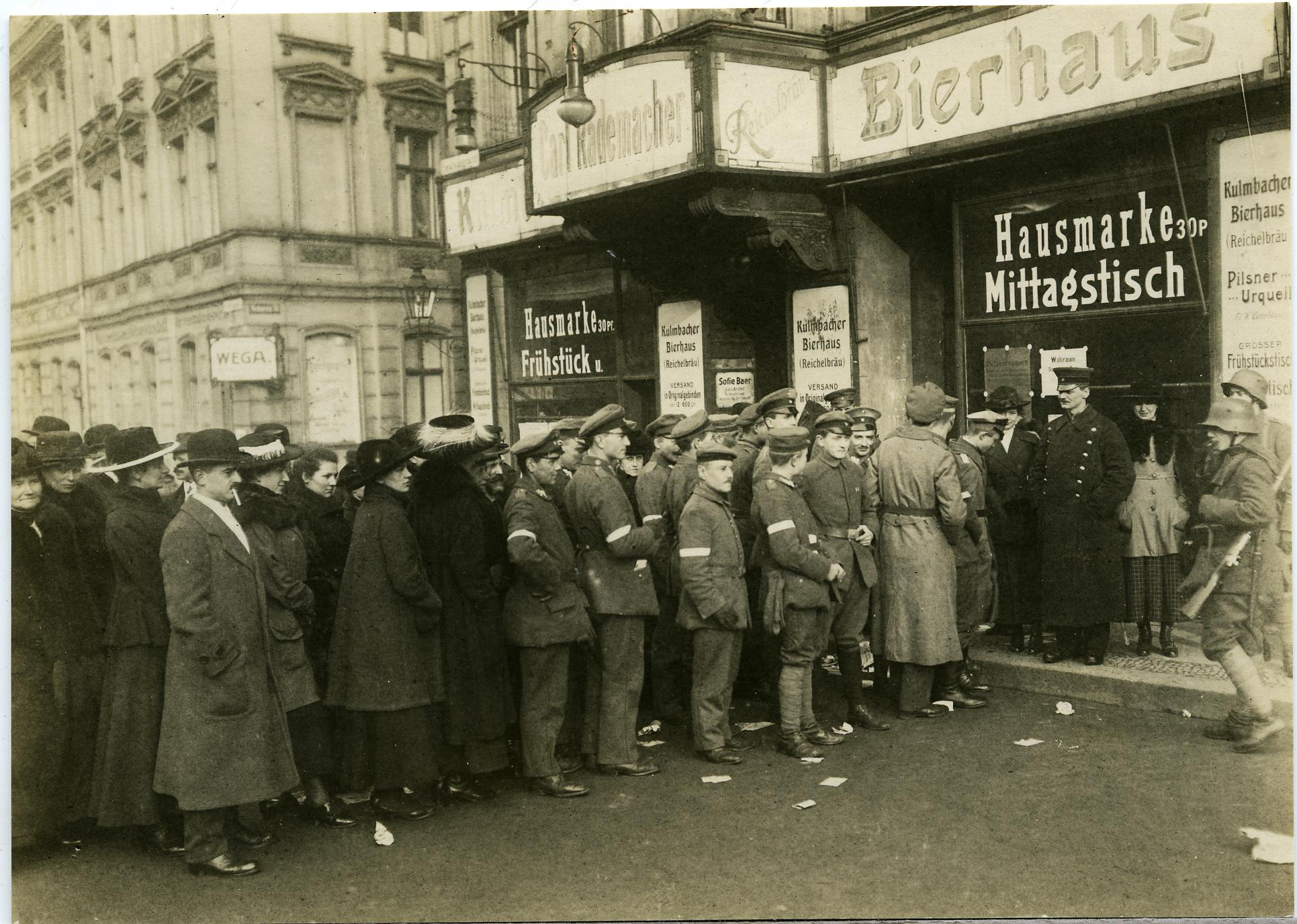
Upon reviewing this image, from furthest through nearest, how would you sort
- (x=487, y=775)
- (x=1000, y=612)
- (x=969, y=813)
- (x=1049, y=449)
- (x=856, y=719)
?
(x=1000, y=612)
(x=1049, y=449)
(x=856, y=719)
(x=487, y=775)
(x=969, y=813)

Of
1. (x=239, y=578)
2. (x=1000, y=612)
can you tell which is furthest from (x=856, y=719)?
(x=239, y=578)

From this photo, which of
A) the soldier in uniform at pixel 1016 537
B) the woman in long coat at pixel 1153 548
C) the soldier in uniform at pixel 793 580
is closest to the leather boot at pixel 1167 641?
the woman in long coat at pixel 1153 548

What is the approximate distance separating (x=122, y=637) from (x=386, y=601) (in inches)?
46.2

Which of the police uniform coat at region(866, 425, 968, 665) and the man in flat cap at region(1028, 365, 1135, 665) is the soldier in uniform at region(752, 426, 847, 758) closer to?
the police uniform coat at region(866, 425, 968, 665)

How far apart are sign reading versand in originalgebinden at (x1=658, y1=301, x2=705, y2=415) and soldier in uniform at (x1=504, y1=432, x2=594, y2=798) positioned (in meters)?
5.59

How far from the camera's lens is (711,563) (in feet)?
19.6

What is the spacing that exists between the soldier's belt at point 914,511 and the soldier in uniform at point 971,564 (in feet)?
0.77

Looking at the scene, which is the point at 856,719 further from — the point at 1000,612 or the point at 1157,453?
the point at 1157,453

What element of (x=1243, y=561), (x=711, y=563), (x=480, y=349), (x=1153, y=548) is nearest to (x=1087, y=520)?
(x=1153, y=548)

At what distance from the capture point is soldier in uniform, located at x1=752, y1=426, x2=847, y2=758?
19.6 ft

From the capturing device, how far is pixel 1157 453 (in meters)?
7.31

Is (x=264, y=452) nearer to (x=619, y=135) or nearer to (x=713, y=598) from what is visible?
(x=713, y=598)

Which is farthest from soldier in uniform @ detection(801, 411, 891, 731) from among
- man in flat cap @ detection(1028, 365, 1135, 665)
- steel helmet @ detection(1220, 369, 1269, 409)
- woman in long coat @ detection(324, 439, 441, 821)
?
woman in long coat @ detection(324, 439, 441, 821)

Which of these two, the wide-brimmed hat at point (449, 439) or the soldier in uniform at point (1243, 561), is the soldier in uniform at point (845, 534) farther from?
the wide-brimmed hat at point (449, 439)
